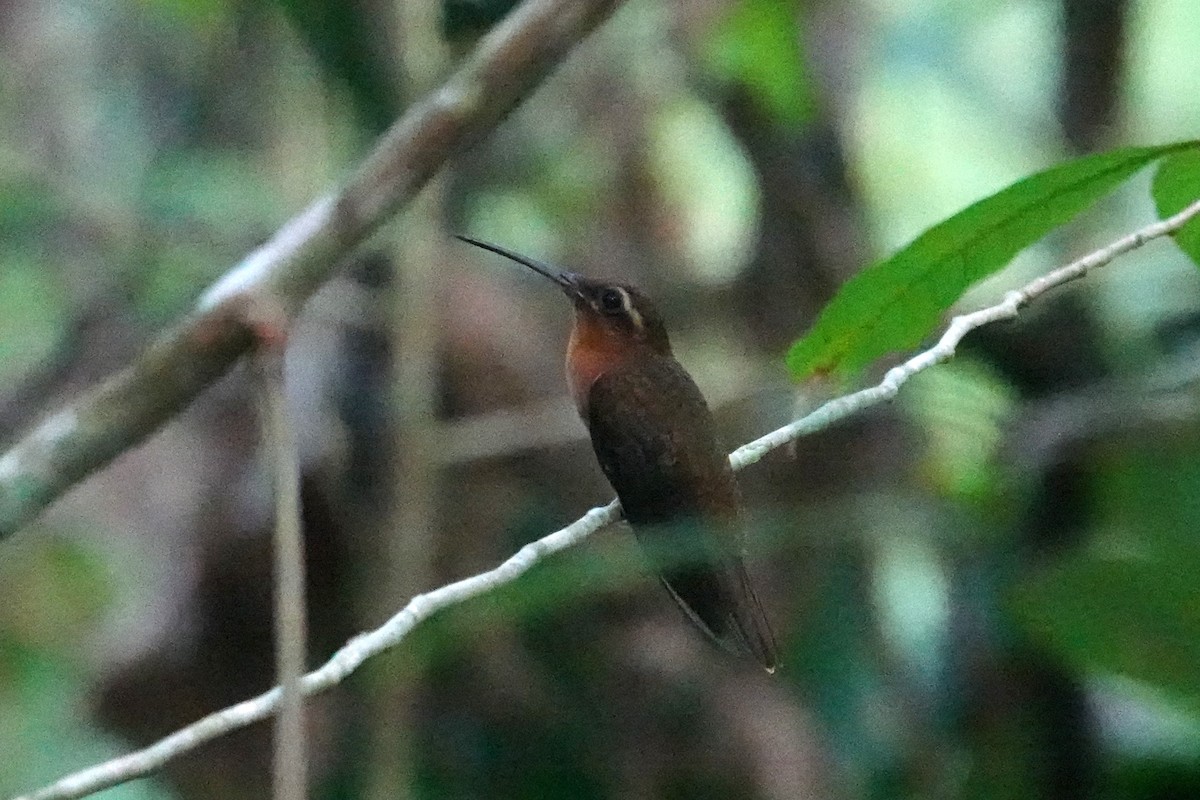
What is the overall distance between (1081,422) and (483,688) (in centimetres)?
97

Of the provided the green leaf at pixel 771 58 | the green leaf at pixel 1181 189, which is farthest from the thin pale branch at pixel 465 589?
the green leaf at pixel 771 58

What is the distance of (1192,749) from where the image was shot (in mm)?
1795

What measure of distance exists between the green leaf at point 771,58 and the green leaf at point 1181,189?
1.38m

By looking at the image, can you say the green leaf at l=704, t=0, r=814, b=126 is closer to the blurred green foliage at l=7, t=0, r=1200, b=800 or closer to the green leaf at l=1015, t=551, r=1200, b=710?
the blurred green foliage at l=7, t=0, r=1200, b=800

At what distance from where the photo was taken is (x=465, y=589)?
989 millimetres

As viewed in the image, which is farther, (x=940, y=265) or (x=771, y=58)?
(x=771, y=58)

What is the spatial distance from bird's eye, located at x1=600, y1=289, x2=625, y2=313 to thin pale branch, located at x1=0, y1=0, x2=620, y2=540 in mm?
637

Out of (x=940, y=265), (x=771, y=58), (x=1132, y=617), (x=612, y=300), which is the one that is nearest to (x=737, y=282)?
(x=771, y=58)

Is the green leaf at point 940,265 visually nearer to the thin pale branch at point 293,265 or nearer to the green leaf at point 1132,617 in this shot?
the thin pale branch at point 293,265

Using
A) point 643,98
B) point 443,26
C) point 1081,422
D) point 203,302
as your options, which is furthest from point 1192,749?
point 643,98

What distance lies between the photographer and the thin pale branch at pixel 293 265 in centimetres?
85

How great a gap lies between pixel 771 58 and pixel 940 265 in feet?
4.72

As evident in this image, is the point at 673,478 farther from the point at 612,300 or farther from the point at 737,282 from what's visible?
the point at 737,282

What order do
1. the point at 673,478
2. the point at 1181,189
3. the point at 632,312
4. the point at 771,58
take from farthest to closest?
1. the point at 771,58
2. the point at 632,312
3. the point at 673,478
4. the point at 1181,189
